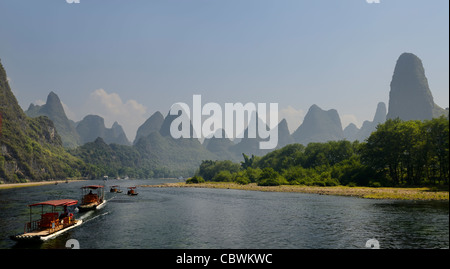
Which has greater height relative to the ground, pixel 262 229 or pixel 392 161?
pixel 392 161

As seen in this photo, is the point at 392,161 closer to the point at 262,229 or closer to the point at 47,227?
the point at 262,229

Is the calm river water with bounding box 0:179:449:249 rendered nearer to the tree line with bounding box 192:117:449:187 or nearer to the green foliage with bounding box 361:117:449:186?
the green foliage with bounding box 361:117:449:186

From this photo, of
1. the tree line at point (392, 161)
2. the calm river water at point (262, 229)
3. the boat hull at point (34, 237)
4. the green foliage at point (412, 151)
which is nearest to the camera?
the boat hull at point (34, 237)

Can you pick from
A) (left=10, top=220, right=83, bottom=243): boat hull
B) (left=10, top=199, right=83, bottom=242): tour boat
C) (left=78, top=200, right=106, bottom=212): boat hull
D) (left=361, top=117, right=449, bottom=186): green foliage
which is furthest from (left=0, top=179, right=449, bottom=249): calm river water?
(left=361, top=117, right=449, bottom=186): green foliage

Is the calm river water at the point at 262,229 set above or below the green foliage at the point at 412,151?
below

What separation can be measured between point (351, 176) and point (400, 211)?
59780 mm

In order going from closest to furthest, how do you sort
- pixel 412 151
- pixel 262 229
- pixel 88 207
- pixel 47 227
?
pixel 47 227
pixel 262 229
pixel 88 207
pixel 412 151

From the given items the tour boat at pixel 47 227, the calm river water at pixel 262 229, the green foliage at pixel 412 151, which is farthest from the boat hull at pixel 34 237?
the green foliage at pixel 412 151

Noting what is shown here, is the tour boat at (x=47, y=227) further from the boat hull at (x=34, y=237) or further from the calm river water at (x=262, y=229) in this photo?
the calm river water at (x=262, y=229)

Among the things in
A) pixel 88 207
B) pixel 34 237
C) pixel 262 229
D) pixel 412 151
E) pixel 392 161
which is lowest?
pixel 88 207

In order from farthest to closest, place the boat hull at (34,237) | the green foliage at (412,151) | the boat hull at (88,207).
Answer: the green foliage at (412,151)
the boat hull at (88,207)
the boat hull at (34,237)

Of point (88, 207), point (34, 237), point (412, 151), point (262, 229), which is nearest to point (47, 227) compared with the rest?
point (34, 237)
